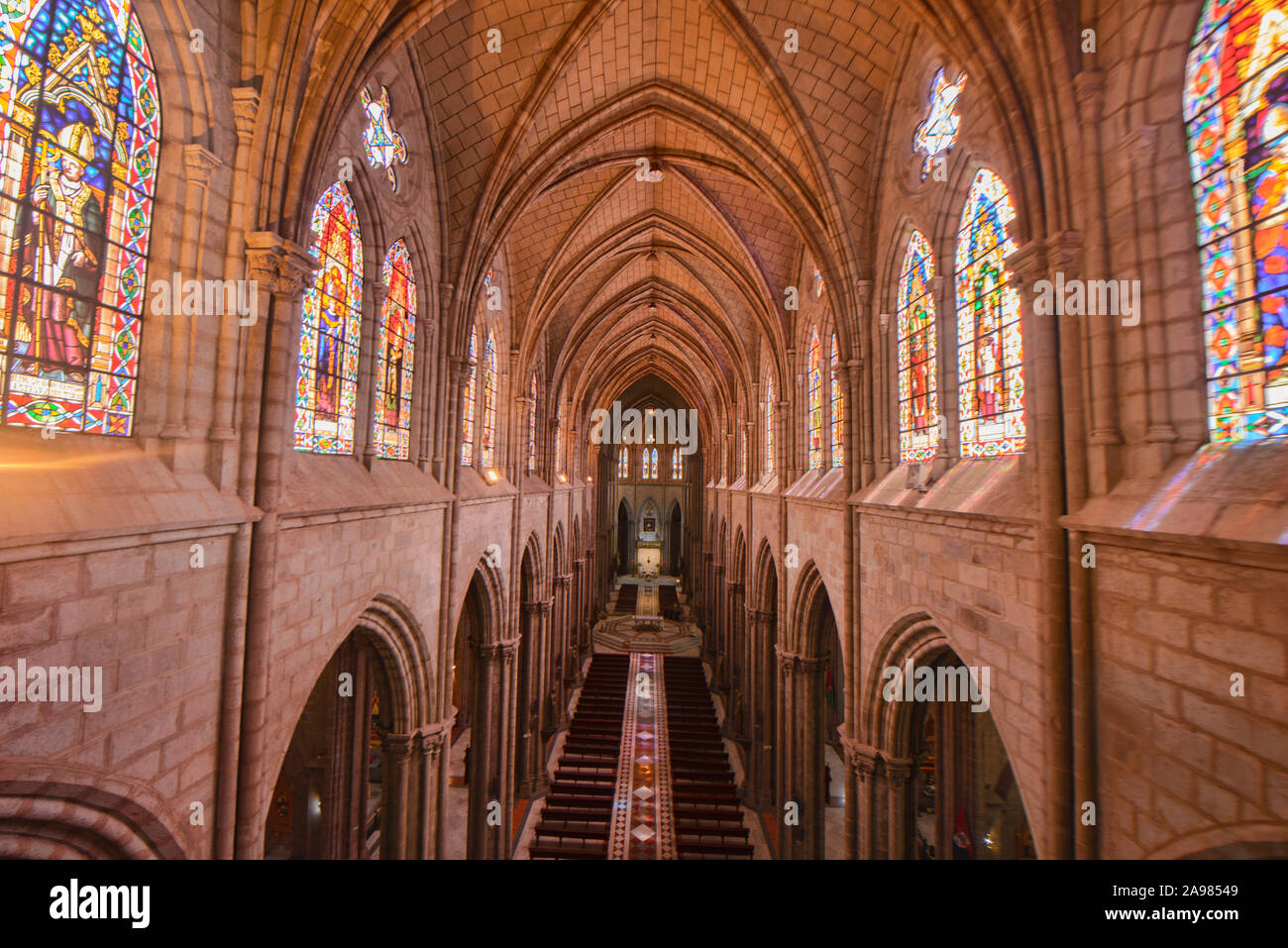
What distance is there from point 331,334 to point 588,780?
14.9 metres

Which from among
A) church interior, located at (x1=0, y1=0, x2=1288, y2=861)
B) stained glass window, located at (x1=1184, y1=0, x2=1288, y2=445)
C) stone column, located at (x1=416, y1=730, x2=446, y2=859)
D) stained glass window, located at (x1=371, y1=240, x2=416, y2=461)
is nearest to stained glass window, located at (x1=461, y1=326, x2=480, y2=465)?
church interior, located at (x1=0, y1=0, x2=1288, y2=861)

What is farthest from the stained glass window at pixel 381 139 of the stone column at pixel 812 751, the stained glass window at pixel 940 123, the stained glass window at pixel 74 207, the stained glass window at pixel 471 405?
the stone column at pixel 812 751

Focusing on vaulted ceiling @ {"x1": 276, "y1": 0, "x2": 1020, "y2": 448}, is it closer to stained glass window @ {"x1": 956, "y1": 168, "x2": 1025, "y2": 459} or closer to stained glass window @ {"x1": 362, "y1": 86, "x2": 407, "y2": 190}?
stained glass window @ {"x1": 362, "y1": 86, "x2": 407, "y2": 190}

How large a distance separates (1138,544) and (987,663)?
2.33m

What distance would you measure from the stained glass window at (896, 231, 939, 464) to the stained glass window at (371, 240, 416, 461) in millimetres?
7817

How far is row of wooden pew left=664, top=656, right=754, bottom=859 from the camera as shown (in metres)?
13.1

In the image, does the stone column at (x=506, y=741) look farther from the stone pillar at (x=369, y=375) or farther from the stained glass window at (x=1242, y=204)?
the stained glass window at (x=1242, y=204)

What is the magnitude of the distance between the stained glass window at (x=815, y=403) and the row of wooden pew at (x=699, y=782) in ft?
29.6

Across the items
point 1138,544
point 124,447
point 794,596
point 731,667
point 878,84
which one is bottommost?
point 731,667

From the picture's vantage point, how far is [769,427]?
60.3 feet

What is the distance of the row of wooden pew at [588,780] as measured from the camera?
13.7 m

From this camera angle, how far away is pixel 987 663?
19.7 feet

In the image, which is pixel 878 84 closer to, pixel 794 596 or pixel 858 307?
pixel 858 307

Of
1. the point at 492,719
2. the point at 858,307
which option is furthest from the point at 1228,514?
the point at 492,719
